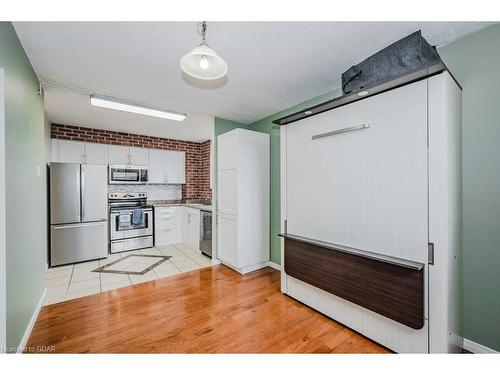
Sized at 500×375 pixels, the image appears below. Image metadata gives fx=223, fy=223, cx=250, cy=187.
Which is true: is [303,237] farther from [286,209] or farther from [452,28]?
[452,28]

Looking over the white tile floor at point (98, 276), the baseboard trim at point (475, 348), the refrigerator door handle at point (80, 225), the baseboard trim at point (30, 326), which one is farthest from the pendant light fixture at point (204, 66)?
the refrigerator door handle at point (80, 225)

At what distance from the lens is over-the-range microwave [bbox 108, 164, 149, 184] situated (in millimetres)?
4527

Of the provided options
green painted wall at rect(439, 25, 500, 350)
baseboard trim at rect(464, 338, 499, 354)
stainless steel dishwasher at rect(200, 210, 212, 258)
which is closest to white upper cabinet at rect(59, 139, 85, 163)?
stainless steel dishwasher at rect(200, 210, 212, 258)

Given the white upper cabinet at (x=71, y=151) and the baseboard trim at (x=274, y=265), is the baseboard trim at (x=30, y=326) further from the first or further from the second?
the baseboard trim at (x=274, y=265)

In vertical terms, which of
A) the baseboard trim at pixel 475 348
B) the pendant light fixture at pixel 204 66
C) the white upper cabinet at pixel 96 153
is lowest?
the baseboard trim at pixel 475 348

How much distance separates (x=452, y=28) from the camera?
5.56ft

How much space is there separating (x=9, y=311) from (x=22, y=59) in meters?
1.97

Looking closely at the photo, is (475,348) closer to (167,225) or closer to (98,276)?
(98,276)

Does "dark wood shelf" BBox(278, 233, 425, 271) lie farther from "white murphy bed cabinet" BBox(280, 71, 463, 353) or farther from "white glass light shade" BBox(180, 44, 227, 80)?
"white glass light shade" BBox(180, 44, 227, 80)

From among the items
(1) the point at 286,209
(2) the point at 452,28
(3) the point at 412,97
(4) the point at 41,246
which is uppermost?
(2) the point at 452,28

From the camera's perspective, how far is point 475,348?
5.61ft

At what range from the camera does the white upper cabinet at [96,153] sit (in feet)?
14.4

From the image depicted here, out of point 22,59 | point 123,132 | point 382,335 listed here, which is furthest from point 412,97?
point 123,132
